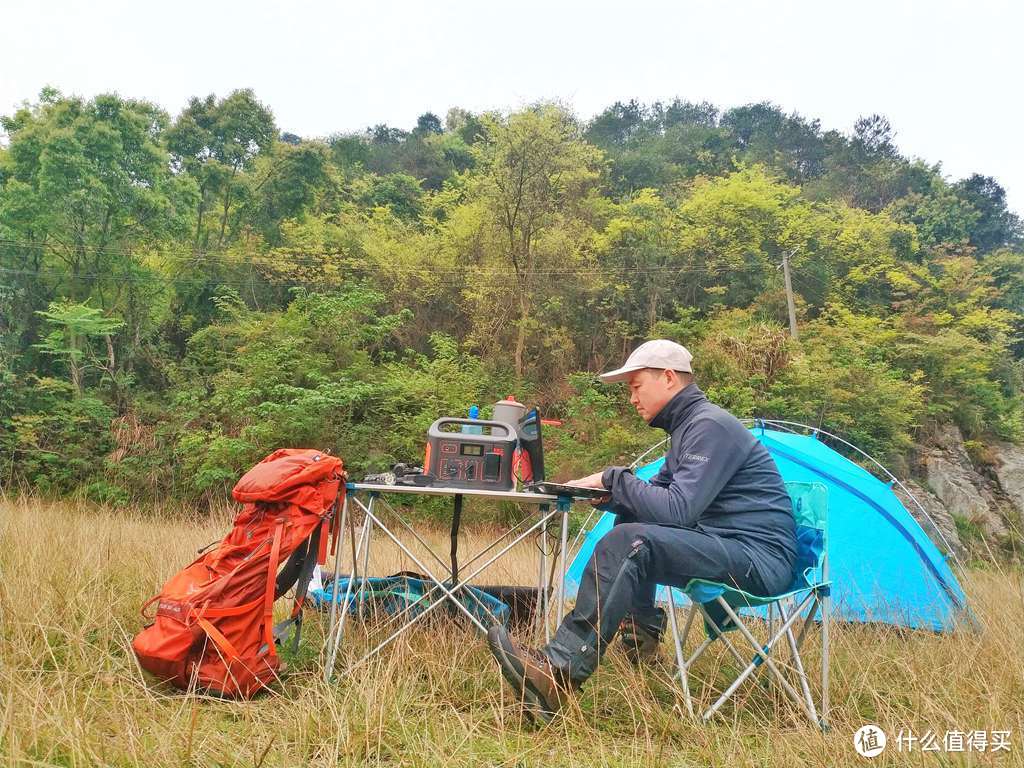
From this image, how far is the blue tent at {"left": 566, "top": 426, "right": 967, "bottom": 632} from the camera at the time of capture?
3.69 meters

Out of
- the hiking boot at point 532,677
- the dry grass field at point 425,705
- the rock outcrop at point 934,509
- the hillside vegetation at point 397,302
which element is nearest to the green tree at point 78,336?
the hillside vegetation at point 397,302

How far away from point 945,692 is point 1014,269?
62.3 feet

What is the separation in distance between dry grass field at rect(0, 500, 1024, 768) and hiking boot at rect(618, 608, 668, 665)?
74 mm

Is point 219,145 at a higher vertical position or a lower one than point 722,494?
higher

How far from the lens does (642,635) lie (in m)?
2.58

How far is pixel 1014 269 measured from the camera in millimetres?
17172

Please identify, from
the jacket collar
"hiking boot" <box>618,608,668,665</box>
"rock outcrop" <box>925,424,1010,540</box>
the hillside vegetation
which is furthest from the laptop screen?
"rock outcrop" <box>925,424,1010,540</box>

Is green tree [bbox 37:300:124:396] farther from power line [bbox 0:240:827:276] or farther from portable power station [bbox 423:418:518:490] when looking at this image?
portable power station [bbox 423:418:518:490]

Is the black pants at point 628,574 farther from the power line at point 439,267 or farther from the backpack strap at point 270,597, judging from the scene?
the power line at point 439,267

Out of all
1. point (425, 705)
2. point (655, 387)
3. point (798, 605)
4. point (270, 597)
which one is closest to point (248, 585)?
point (270, 597)

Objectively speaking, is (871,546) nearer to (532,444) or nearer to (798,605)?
Answer: (798,605)

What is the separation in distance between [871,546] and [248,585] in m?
3.15

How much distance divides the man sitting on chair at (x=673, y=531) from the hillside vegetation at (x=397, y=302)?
26.5 ft

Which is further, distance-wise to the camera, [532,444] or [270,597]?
[532,444]
